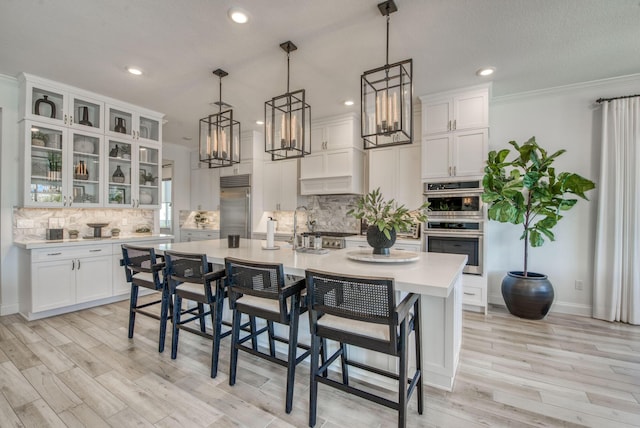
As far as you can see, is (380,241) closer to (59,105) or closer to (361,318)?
(361,318)

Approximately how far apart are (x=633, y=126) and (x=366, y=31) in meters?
3.32

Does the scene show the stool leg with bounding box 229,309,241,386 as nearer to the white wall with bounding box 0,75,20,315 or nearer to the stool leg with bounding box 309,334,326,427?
the stool leg with bounding box 309,334,326,427

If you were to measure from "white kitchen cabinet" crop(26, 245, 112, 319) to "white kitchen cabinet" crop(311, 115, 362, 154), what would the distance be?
137 inches

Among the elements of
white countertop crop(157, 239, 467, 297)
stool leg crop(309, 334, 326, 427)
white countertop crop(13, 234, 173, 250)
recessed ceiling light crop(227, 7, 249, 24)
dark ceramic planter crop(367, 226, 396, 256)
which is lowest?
stool leg crop(309, 334, 326, 427)

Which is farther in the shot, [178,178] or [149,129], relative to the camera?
[178,178]

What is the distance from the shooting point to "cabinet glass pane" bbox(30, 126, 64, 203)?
3654 mm

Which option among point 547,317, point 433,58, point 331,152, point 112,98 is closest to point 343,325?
point 433,58

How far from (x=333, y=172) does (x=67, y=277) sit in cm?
385

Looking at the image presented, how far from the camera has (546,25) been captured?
2500 millimetres

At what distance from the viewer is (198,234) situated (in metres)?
6.52

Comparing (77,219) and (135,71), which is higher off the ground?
(135,71)

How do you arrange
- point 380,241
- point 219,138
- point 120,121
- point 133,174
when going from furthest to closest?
point 133,174 < point 120,121 < point 219,138 < point 380,241

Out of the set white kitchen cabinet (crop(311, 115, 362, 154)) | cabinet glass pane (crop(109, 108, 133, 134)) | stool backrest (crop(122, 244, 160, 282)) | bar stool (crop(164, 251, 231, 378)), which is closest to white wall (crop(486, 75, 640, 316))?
white kitchen cabinet (crop(311, 115, 362, 154))

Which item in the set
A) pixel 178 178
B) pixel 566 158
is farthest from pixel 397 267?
pixel 178 178
